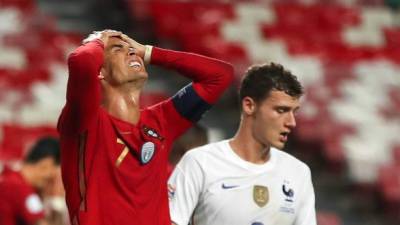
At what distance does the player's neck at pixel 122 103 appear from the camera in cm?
352

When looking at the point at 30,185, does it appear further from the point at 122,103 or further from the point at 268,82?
the point at 122,103

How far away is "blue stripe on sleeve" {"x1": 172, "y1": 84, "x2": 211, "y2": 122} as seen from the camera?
3.77 metres

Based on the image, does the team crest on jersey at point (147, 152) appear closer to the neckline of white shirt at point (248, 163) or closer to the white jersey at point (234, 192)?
the white jersey at point (234, 192)

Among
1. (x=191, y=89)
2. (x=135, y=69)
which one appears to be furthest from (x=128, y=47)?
(x=191, y=89)

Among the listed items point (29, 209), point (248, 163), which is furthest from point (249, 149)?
point (29, 209)

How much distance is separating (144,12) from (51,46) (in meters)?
1.35

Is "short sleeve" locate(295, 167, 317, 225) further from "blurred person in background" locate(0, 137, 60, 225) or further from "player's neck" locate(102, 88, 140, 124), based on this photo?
"blurred person in background" locate(0, 137, 60, 225)

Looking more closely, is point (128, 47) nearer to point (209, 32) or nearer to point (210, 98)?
point (210, 98)

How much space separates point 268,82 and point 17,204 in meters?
1.42

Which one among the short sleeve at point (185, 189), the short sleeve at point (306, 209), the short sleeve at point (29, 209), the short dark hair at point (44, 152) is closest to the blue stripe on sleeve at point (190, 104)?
the short sleeve at point (185, 189)

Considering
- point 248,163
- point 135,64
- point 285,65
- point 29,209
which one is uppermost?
point 135,64

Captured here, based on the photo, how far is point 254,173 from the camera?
13.6 feet

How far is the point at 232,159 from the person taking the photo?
418cm

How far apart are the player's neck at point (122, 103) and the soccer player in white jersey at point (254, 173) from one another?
1.97 ft
